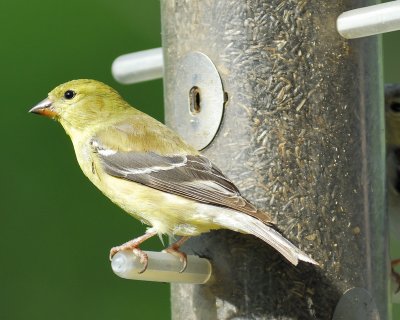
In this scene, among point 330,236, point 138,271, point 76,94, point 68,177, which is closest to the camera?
point 138,271

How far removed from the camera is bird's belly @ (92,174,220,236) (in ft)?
19.1

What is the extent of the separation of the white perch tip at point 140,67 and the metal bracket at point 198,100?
65cm

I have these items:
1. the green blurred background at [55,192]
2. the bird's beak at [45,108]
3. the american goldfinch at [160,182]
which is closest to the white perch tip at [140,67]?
the american goldfinch at [160,182]

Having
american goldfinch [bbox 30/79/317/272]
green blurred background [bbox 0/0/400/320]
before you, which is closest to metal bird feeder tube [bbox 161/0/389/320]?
american goldfinch [bbox 30/79/317/272]

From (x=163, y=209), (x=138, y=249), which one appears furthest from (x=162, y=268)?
(x=163, y=209)

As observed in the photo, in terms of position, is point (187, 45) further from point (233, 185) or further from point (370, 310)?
point (370, 310)

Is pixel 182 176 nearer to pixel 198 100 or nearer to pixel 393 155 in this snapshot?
pixel 198 100

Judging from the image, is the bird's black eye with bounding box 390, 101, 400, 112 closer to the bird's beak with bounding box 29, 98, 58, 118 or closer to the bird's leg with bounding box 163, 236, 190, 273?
the bird's leg with bounding box 163, 236, 190, 273

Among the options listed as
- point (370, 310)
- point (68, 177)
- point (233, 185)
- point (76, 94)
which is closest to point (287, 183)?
point (233, 185)

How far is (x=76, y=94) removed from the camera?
268 inches

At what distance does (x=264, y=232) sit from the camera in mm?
5602

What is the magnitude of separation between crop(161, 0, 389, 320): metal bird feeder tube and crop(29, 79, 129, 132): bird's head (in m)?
0.75

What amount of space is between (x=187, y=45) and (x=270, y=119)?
587mm

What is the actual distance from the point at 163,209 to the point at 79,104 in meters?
1.10
